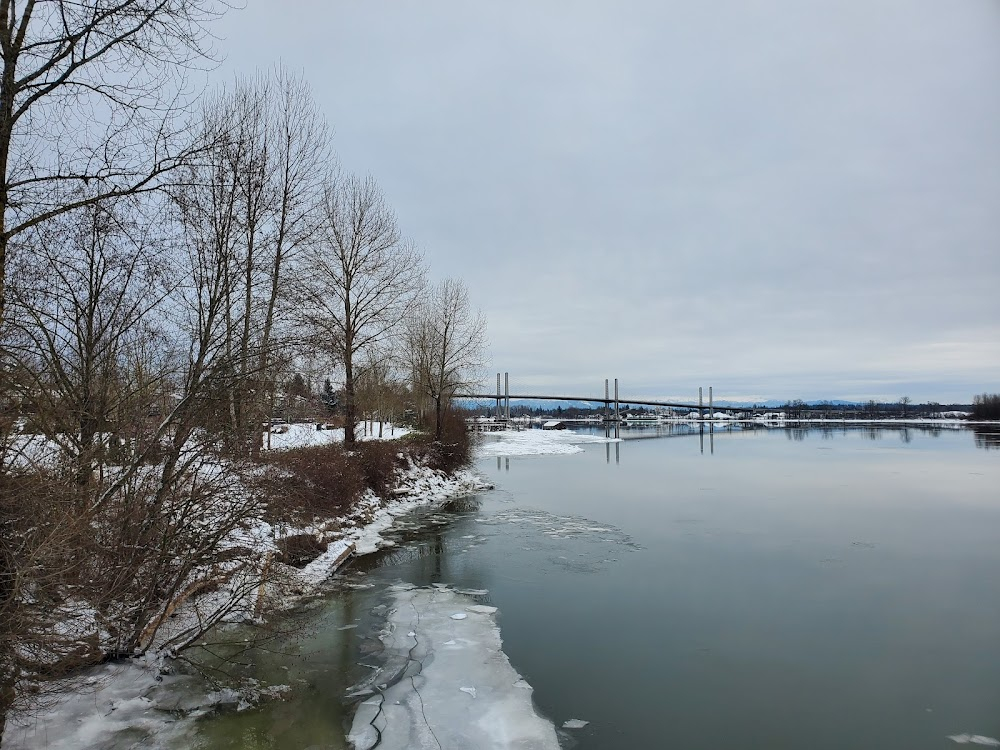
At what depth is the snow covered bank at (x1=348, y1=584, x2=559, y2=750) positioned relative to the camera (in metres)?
5.32

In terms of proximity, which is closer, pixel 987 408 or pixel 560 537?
pixel 560 537

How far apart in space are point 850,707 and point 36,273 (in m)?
9.43

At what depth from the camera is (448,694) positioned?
6199mm

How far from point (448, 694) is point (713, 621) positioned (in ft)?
13.7

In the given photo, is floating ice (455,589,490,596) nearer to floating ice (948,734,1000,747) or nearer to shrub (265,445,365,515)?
shrub (265,445,365,515)

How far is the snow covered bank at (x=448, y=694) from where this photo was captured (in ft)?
17.5

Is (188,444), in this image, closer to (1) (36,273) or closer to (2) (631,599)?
(1) (36,273)

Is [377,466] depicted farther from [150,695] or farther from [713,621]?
[150,695]

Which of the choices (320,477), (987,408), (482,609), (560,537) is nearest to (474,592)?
(482,609)

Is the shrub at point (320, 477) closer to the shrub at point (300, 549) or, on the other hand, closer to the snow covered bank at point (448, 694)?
the shrub at point (300, 549)

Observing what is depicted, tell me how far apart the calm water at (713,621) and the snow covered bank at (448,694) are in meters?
0.25

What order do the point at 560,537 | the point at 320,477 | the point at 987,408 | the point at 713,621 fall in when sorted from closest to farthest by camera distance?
the point at 713,621 → the point at 320,477 → the point at 560,537 → the point at 987,408

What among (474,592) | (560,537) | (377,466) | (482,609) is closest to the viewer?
(482,609)

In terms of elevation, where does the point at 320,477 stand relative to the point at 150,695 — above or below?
above
